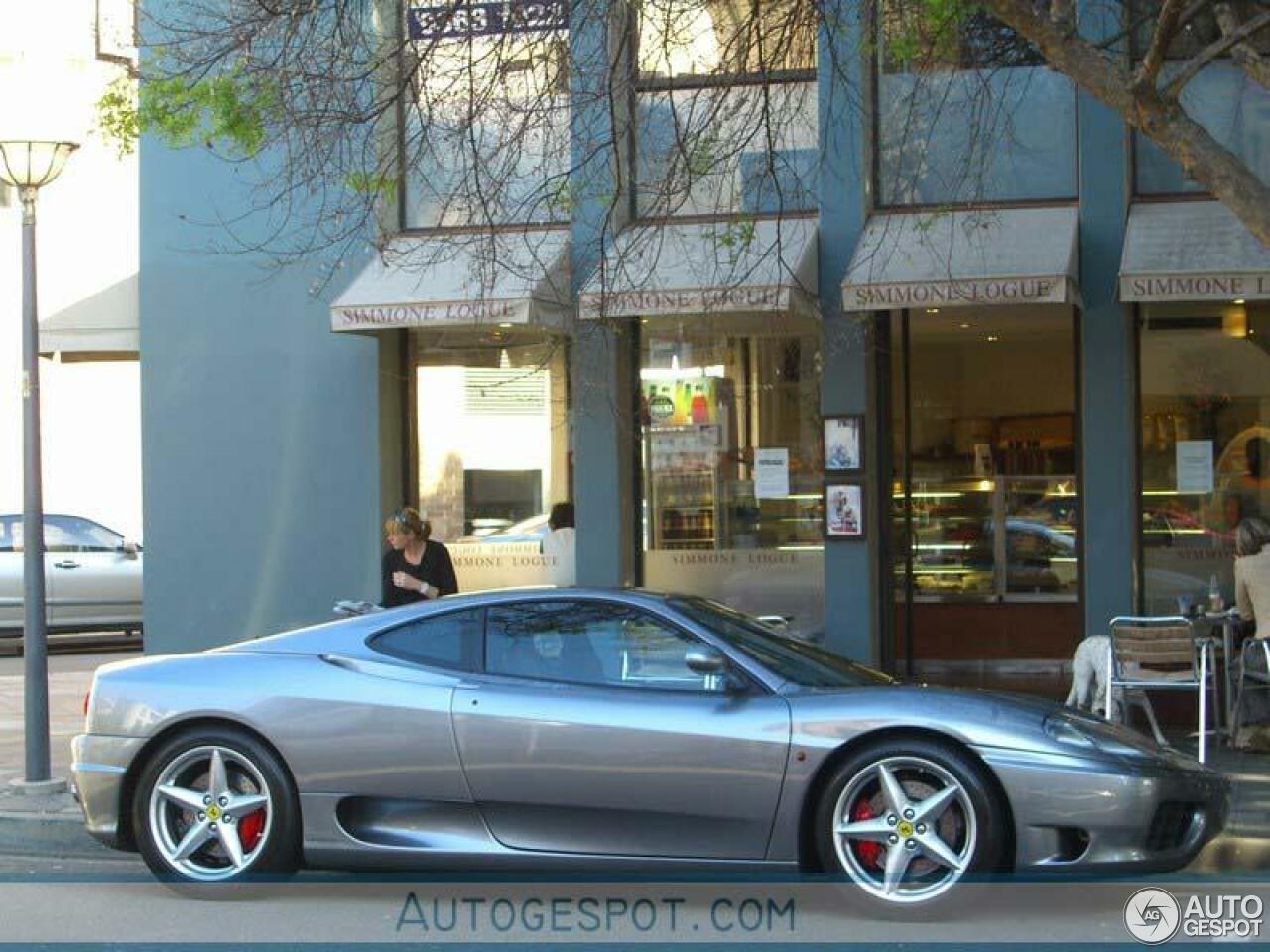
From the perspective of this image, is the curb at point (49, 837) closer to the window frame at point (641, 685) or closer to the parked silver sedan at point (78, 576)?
the window frame at point (641, 685)

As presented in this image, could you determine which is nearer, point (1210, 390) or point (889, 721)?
point (889, 721)

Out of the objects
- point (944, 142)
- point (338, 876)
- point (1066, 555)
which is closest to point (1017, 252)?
point (944, 142)

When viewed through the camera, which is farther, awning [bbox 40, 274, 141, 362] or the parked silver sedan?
the parked silver sedan

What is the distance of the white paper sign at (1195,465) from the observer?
460 inches

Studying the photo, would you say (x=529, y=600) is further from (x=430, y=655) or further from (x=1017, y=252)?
(x=1017, y=252)

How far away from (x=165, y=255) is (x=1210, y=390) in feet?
25.8

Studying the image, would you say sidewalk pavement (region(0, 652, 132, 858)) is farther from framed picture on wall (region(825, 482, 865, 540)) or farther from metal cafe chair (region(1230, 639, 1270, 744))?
metal cafe chair (region(1230, 639, 1270, 744))

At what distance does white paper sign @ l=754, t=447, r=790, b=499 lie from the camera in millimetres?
12406

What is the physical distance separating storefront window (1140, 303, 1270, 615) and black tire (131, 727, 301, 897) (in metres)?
6.85

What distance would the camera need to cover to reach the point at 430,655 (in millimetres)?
7234

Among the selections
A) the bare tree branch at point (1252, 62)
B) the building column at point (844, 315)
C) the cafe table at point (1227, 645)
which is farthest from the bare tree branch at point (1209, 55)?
the building column at point (844, 315)

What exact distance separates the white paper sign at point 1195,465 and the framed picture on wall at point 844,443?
2187 millimetres

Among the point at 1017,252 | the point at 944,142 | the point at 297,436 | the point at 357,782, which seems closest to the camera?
the point at 357,782

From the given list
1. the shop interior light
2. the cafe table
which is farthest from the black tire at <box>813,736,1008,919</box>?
the shop interior light
